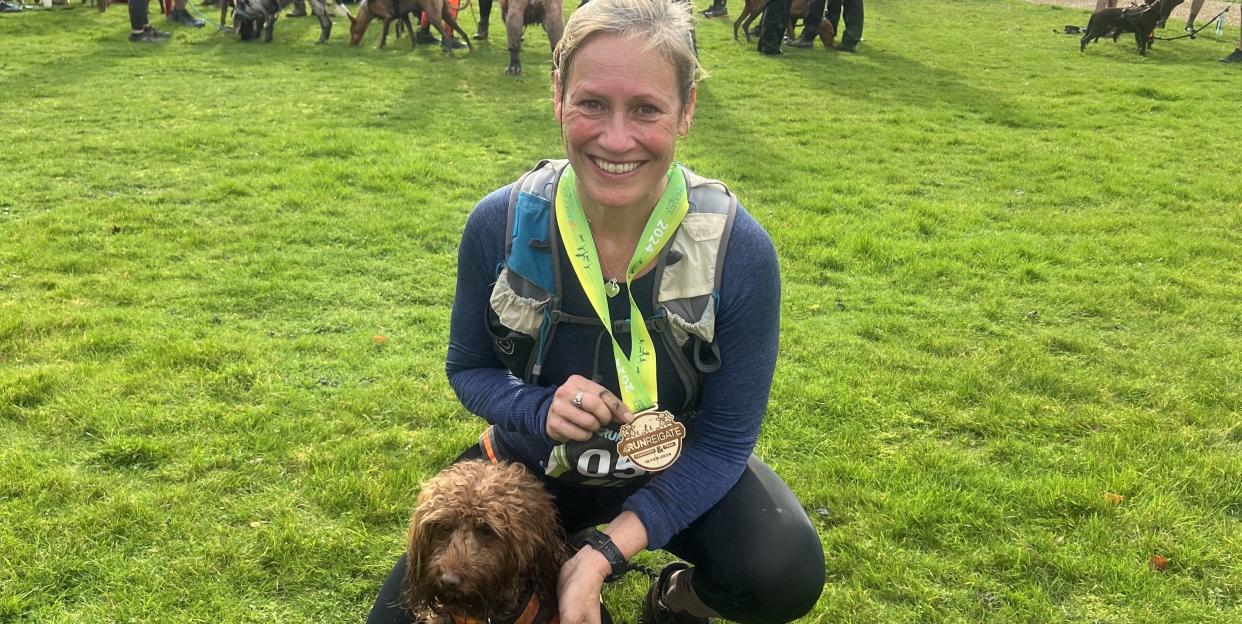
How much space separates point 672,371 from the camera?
8.14ft

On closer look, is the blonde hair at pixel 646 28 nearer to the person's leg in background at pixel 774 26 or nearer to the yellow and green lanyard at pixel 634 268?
the yellow and green lanyard at pixel 634 268

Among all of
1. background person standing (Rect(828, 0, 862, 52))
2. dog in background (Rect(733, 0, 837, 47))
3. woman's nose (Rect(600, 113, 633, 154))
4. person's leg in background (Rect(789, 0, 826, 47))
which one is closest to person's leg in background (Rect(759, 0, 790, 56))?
dog in background (Rect(733, 0, 837, 47))

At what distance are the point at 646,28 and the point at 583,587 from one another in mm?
1483

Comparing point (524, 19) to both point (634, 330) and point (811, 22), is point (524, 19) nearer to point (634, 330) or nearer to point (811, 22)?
point (811, 22)

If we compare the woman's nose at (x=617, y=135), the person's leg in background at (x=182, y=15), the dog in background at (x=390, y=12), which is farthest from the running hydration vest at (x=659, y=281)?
the person's leg in background at (x=182, y=15)

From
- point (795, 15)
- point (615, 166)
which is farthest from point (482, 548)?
point (795, 15)

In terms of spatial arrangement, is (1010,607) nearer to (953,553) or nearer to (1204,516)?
(953,553)

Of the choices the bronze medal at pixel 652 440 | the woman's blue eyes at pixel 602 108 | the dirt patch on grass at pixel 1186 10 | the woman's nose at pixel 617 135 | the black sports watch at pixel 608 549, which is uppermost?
the dirt patch on grass at pixel 1186 10

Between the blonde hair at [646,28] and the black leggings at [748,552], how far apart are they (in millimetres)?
1244

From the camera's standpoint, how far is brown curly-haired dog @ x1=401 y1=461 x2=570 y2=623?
91.1 inches

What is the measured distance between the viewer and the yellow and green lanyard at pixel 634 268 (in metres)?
2.33

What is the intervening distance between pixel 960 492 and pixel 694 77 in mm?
2595

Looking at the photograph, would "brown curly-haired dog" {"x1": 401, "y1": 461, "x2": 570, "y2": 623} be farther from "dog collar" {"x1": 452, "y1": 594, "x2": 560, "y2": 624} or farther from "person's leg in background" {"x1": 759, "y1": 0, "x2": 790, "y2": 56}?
"person's leg in background" {"x1": 759, "y1": 0, "x2": 790, "y2": 56}

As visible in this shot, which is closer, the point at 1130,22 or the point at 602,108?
the point at 602,108
